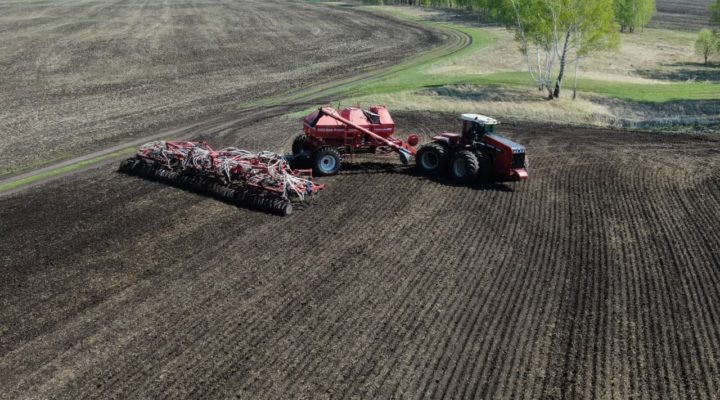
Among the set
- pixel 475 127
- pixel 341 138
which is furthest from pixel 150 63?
pixel 475 127

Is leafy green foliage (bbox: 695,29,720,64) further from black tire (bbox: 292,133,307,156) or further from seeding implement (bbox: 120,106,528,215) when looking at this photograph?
black tire (bbox: 292,133,307,156)

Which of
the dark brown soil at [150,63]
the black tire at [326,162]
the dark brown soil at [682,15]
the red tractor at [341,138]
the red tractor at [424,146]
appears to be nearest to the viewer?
the red tractor at [424,146]

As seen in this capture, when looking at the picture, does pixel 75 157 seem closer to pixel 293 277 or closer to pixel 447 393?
pixel 293 277

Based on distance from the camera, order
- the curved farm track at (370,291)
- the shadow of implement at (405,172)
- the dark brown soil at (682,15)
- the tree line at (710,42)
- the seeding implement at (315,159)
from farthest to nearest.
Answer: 1. the dark brown soil at (682,15)
2. the tree line at (710,42)
3. the shadow of implement at (405,172)
4. the seeding implement at (315,159)
5. the curved farm track at (370,291)

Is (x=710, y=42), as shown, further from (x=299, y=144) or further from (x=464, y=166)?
(x=299, y=144)

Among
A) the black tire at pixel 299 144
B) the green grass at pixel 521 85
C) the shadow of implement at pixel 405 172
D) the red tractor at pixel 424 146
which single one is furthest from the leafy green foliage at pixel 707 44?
the black tire at pixel 299 144

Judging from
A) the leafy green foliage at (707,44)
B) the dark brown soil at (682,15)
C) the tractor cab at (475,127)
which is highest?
the dark brown soil at (682,15)

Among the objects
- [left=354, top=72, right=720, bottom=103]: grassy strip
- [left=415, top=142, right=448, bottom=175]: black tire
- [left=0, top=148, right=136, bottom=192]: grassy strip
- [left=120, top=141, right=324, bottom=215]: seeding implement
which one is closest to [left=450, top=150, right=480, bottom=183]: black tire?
[left=415, top=142, right=448, bottom=175]: black tire

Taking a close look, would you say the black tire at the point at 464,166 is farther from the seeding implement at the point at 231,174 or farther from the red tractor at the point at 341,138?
the seeding implement at the point at 231,174

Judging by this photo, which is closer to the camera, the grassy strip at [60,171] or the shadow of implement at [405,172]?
the shadow of implement at [405,172]
